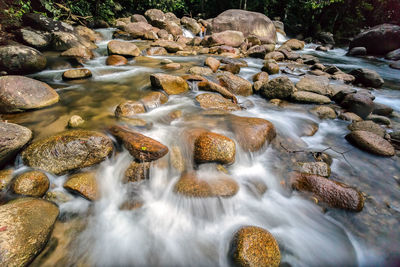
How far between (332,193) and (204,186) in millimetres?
1651

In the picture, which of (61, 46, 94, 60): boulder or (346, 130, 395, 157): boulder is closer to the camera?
(346, 130, 395, 157): boulder

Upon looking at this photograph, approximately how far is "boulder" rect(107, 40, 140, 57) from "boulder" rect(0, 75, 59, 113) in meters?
3.71

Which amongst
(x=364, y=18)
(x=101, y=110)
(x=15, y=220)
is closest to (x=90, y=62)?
(x=101, y=110)

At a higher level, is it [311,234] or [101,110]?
[101,110]

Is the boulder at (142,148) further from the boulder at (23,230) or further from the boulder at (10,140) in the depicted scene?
the boulder at (10,140)

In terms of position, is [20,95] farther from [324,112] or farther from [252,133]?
[324,112]

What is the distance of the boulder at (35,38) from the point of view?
655cm

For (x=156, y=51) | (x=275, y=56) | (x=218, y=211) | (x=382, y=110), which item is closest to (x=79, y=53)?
(x=156, y=51)

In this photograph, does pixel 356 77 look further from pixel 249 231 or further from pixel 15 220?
pixel 15 220

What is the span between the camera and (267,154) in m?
3.20

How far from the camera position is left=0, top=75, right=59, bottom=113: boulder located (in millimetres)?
3217

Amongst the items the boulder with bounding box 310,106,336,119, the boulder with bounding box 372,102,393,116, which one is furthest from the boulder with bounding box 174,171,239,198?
the boulder with bounding box 372,102,393,116

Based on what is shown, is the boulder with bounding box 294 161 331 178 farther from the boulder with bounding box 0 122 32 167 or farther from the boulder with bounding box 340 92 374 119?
the boulder with bounding box 0 122 32 167

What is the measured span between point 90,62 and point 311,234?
24.7 ft
